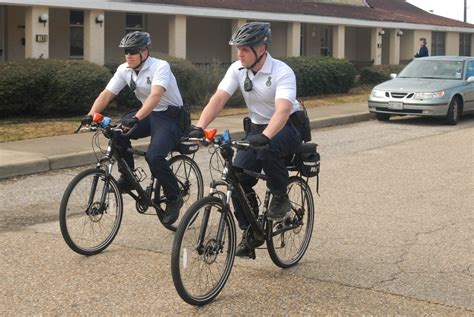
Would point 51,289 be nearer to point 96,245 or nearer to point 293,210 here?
point 96,245

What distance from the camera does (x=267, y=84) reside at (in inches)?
202

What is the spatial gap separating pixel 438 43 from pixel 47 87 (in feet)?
92.9

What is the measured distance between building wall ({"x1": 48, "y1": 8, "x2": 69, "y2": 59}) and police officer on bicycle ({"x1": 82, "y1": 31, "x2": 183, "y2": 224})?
53.3 ft

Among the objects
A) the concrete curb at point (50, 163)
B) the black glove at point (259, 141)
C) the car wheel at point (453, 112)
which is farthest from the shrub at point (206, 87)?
the black glove at point (259, 141)

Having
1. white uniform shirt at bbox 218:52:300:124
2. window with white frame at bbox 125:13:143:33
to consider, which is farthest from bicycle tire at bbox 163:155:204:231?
window with white frame at bbox 125:13:143:33

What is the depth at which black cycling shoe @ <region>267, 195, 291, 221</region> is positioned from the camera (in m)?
5.23

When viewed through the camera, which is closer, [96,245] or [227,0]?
[96,245]

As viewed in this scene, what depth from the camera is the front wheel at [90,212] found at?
572cm

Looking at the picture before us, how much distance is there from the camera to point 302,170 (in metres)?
5.51

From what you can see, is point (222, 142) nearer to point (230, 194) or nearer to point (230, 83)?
point (230, 194)

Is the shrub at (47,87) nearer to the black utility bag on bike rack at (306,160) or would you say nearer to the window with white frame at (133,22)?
the window with white frame at (133,22)

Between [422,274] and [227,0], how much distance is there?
22593 mm

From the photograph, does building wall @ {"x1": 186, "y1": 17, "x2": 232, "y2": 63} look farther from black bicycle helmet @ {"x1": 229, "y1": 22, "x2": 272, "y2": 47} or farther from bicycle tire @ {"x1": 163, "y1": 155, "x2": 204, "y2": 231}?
black bicycle helmet @ {"x1": 229, "y1": 22, "x2": 272, "y2": 47}

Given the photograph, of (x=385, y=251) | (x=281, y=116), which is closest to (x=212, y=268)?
(x=281, y=116)
